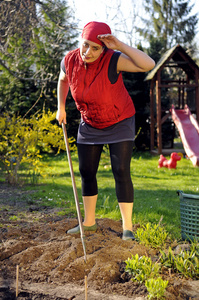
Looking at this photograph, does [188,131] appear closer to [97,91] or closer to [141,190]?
[141,190]

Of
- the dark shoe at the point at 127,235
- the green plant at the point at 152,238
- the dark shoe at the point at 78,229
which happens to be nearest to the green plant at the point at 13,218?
the dark shoe at the point at 78,229

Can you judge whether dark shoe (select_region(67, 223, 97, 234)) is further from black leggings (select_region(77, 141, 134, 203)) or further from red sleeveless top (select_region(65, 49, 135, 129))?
red sleeveless top (select_region(65, 49, 135, 129))

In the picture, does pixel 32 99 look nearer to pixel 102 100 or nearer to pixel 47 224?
pixel 47 224

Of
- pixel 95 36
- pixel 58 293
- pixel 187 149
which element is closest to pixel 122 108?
pixel 95 36

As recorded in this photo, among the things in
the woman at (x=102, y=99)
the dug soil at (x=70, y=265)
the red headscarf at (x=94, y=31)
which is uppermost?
the red headscarf at (x=94, y=31)

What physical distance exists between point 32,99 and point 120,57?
812 centimetres

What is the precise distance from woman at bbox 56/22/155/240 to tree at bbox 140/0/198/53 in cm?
2179

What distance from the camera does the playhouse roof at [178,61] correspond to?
402 inches

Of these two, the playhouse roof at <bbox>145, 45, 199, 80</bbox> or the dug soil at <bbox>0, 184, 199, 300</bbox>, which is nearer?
the dug soil at <bbox>0, 184, 199, 300</bbox>

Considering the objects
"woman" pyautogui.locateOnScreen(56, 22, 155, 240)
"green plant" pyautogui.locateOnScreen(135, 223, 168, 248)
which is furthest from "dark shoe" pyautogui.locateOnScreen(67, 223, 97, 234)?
"green plant" pyautogui.locateOnScreen(135, 223, 168, 248)

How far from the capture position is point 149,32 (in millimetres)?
24391

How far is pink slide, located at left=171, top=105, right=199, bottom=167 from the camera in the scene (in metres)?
8.62

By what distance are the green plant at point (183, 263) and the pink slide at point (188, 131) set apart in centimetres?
589

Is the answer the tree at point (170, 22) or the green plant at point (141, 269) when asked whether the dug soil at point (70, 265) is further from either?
the tree at point (170, 22)
